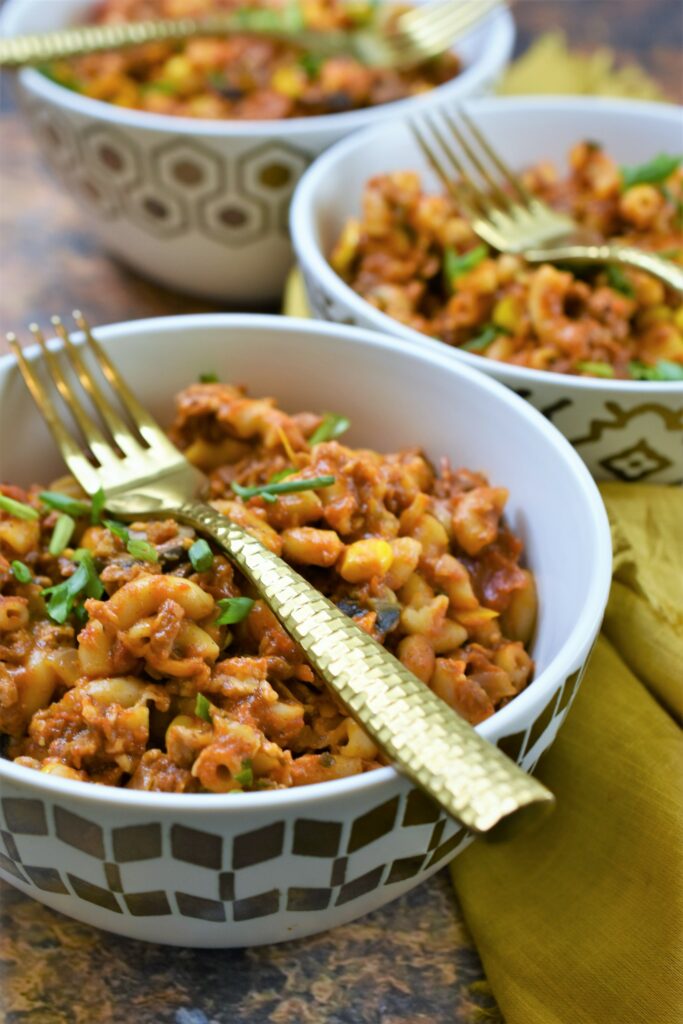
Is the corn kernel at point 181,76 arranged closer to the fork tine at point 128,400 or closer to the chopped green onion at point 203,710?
the fork tine at point 128,400

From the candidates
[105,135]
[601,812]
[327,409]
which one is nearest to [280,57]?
[105,135]

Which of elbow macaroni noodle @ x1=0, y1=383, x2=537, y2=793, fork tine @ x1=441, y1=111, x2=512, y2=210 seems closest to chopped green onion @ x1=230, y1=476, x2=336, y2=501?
elbow macaroni noodle @ x1=0, y1=383, x2=537, y2=793

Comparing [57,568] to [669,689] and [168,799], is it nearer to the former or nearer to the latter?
[168,799]

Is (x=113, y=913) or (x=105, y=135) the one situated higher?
(x=105, y=135)

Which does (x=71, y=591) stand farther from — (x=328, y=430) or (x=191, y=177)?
(x=191, y=177)

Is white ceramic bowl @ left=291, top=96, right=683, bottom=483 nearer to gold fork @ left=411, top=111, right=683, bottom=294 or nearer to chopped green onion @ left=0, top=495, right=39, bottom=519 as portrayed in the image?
gold fork @ left=411, top=111, right=683, bottom=294

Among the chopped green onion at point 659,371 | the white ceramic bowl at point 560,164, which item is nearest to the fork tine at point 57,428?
the white ceramic bowl at point 560,164
